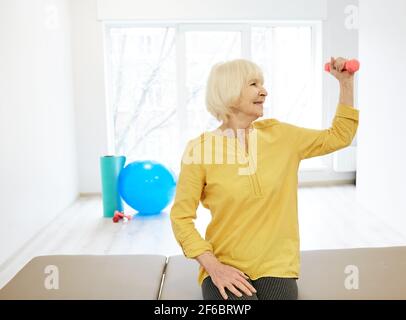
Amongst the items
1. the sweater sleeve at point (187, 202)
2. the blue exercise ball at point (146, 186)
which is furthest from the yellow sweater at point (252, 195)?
the blue exercise ball at point (146, 186)

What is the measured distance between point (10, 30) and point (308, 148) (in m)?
2.41

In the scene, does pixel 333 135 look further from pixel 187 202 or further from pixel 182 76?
pixel 182 76

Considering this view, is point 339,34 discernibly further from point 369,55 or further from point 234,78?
→ point 234,78

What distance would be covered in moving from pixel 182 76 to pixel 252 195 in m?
3.75

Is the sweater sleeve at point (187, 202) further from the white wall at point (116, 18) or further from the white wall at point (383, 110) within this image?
the white wall at point (116, 18)

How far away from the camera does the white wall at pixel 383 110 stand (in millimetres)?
3277

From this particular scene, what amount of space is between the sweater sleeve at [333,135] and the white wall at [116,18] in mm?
3557

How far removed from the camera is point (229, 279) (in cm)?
130

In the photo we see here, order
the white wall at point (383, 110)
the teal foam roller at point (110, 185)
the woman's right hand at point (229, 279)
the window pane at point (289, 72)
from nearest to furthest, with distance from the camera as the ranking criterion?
the woman's right hand at point (229, 279), the white wall at point (383, 110), the teal foam roller at point (110, 185), the window pane at point (289, 72)

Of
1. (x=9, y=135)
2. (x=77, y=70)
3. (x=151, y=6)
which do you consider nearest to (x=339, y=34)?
(x=151, y=6)

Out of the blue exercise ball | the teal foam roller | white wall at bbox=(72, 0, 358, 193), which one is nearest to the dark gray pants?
the blue exercise ball

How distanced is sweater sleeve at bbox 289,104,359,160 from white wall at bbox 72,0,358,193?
11.7ft

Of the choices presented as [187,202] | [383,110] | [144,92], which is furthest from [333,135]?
[144,92]

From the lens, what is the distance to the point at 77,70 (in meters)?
4.72
